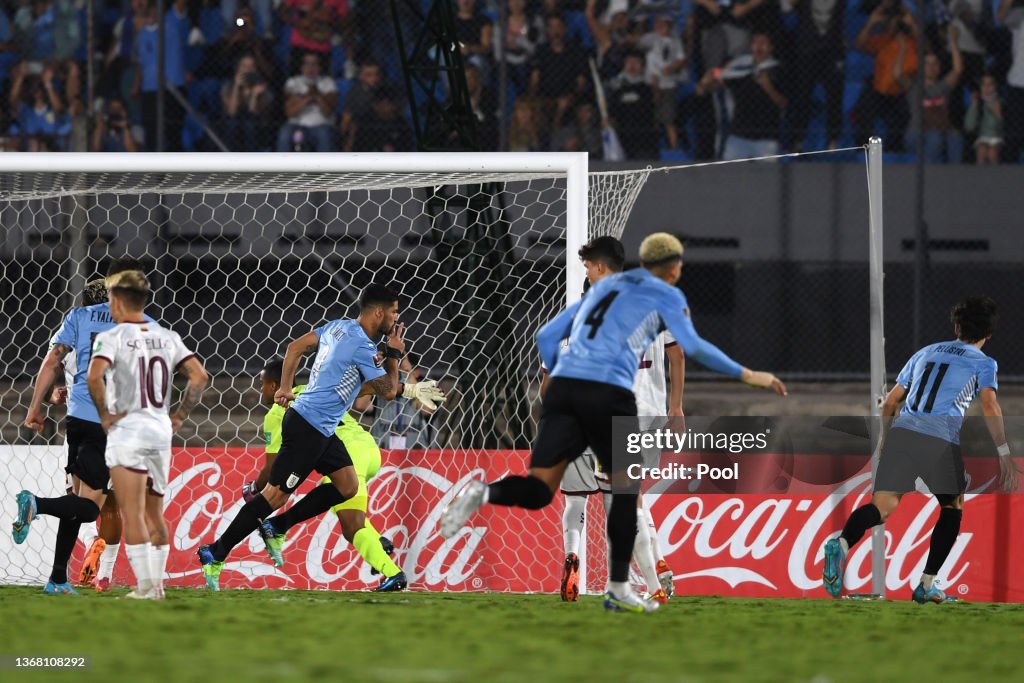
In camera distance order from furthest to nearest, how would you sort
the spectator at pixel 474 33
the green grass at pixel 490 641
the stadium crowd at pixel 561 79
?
the spectator at pixel 474 33, the stadium crowd at pixel 561 79, the green grass at pixel 490 641

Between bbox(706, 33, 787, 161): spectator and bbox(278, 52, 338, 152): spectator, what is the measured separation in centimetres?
375

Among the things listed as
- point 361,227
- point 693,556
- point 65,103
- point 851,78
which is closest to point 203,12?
point 65,103

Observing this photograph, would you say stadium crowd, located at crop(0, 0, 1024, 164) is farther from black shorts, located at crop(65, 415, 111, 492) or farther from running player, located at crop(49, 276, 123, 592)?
black shorts, located at crop(65, 415, 111, 492)

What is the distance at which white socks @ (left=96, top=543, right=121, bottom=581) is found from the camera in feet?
26.8

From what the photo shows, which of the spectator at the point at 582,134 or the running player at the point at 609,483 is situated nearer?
the running player at the point at 609,483

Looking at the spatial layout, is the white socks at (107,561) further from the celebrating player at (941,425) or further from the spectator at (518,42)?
the spectator at (518,42)

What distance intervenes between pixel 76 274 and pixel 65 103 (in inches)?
136

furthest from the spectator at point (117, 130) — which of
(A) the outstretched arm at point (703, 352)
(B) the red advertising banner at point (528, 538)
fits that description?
(A) the outstretched arm at point (703, 352)

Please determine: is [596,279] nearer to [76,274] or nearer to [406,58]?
[76,274]

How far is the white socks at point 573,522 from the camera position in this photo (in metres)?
7.77

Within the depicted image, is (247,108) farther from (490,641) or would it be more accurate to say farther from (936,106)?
(490,641)

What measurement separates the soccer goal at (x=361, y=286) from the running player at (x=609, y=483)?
684 millimetres

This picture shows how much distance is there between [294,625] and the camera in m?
5.73

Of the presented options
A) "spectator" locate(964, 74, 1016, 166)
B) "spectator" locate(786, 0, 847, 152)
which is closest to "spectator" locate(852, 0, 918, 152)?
"spectator" locate(786, 0, 847, 152)
